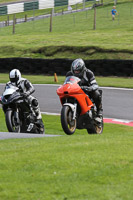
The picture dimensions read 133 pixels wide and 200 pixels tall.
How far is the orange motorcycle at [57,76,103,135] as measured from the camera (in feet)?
29.9

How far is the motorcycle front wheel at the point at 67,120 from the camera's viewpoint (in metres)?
8.96

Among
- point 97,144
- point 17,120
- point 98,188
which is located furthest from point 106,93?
point 98,188

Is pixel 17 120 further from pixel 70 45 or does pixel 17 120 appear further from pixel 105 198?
pixel 70 45

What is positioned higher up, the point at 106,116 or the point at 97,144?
the point at 97,144

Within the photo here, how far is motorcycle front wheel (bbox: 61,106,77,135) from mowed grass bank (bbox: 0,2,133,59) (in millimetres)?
17354

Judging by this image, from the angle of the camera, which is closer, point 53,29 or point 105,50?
point 105,50

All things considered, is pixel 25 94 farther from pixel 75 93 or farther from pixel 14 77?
pixel 75 93

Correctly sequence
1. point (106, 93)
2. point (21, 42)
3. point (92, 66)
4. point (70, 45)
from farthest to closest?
point (21, 42), point (70, 45), point (92, 66), point (106, 93)

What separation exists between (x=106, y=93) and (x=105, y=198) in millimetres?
14157

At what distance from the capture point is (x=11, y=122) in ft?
32.2

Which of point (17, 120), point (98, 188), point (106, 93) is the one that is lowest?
point (106, 93)

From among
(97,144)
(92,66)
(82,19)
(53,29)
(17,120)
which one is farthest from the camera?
(82,19)

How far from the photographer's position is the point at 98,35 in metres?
34.3

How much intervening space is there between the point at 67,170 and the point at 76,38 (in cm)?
2868
